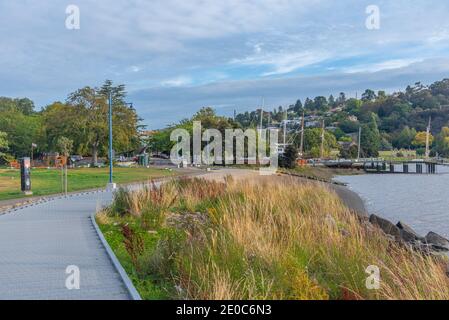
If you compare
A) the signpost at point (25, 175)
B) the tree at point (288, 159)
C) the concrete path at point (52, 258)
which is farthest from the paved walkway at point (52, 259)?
the tree at point (288, 159)

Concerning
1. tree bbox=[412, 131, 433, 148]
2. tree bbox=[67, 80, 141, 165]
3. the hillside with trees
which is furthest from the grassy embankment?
tree bbox=[412, 131, 433, 148]

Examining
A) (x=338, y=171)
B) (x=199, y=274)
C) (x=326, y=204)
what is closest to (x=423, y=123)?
(x=338, y=171)

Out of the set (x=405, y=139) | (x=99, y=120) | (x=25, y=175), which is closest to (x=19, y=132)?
(x=99, y=120)

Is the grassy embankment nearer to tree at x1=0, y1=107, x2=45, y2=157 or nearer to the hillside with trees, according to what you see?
tree at x1=0, y1=107, x2=45, y2=157

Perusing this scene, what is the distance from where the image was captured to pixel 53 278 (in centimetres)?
862

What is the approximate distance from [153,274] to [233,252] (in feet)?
4.84

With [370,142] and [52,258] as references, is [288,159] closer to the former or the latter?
[52,258]

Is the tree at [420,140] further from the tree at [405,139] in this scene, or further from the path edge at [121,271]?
the path edge at [121,271]

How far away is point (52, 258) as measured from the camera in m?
10.4

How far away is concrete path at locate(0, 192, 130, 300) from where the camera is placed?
25.6ft

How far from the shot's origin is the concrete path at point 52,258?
7.80 metres

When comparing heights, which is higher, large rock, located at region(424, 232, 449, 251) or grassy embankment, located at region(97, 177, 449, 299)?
grassy embankment, located at region(97, 177, 449, 299)

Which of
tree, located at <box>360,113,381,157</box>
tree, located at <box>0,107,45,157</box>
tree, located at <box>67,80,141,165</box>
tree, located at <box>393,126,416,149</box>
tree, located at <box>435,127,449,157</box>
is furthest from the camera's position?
tree, located at <box>393,126,416,149</box>
